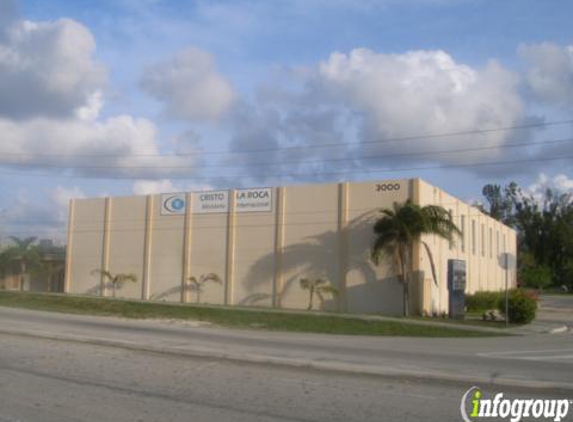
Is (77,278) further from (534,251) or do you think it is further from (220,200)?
(534,251)

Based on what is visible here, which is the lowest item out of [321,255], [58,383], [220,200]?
[58,383]

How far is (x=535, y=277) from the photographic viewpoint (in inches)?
3246

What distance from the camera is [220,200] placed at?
1539 inches

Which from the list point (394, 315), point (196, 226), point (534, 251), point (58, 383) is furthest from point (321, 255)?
point (534, 251)

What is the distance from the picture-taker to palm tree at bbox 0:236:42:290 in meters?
50.7

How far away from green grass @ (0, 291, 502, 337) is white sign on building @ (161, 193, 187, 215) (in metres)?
7.22

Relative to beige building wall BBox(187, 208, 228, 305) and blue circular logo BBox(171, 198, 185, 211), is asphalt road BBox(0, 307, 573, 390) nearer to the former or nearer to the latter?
beige building wall BBox(187, 208, 228, 305)

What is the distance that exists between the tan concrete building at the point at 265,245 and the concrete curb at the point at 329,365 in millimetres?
18567

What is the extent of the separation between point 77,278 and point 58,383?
3553 cm

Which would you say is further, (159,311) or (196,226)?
(196,226)

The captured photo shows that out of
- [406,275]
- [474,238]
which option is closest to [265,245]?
[406,275]
